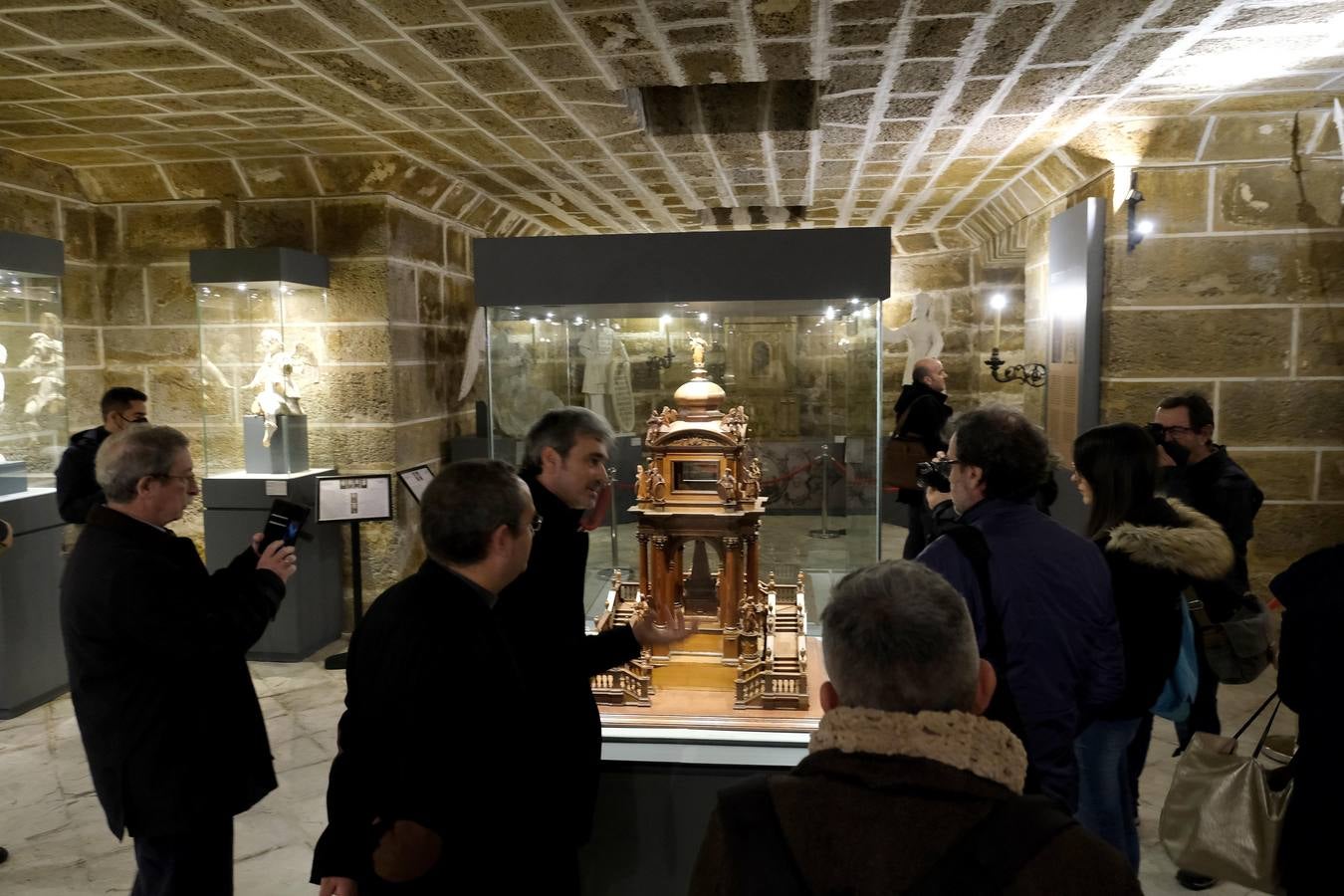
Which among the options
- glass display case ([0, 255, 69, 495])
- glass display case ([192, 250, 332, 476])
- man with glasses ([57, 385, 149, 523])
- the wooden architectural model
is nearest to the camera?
the wooden architectural model

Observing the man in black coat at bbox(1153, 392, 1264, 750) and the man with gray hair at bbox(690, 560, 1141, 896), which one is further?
the man in black coat at bbox(1153, 392, 1264, 750)

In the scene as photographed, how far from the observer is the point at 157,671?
230 centimetres

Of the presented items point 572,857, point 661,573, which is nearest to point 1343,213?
point 661,573

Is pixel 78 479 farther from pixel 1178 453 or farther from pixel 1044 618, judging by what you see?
pixel 1178 453

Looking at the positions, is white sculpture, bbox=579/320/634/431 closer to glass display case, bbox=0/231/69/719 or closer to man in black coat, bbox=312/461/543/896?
man in black coat, bbox=312/461/543/896

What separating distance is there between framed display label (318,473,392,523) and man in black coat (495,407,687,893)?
3325 mm

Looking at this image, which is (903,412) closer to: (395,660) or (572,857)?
(572,857)

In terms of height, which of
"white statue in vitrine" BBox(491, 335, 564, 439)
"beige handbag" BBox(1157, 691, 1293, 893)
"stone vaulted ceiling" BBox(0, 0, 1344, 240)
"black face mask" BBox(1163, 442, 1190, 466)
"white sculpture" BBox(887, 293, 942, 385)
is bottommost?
"beige handbag" BBox(1157, 691, 1293, 893)

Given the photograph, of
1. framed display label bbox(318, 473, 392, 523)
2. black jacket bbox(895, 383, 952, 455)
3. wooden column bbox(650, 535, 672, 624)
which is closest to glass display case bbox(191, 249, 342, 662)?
framed display label bbox(318, 473, 392, 523)

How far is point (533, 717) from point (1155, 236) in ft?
16.3

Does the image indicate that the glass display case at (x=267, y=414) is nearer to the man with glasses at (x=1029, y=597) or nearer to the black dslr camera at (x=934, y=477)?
the black dslr camera at (x=934, y=477)

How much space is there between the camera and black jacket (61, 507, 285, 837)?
222 cm

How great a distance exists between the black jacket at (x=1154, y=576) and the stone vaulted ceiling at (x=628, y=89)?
1.96 m

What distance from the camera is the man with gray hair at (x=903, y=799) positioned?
0.97 m
